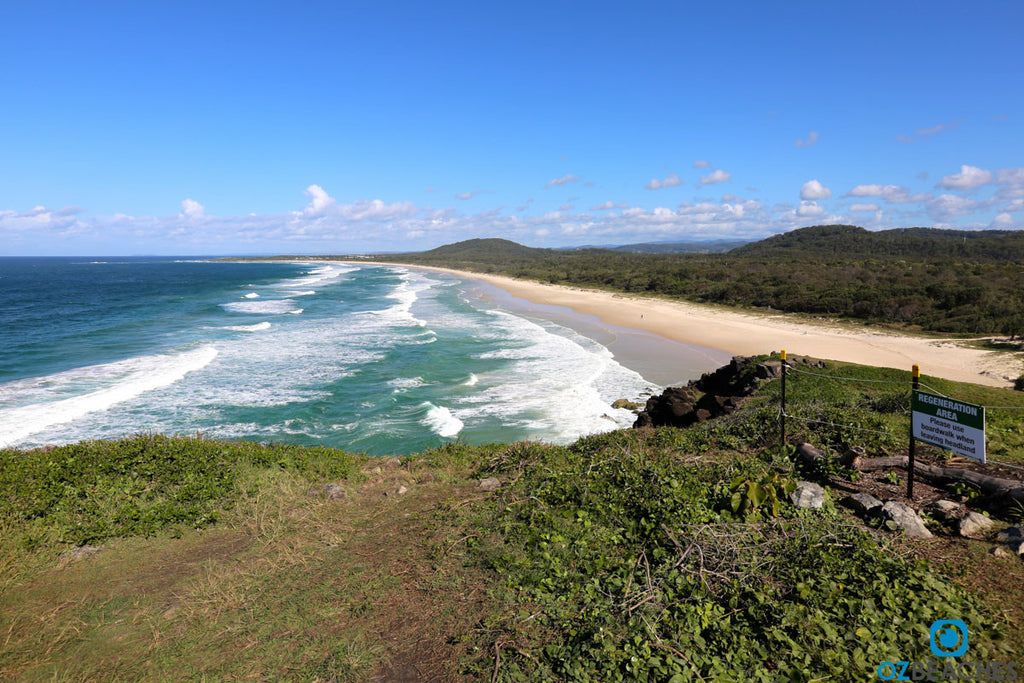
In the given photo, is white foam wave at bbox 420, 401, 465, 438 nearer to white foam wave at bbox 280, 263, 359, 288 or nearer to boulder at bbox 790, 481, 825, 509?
boulder at bbox 790, 481, 825, 509

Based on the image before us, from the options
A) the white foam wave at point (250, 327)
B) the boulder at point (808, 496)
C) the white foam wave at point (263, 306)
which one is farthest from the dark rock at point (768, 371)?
the white foam wave at point (263, 306)

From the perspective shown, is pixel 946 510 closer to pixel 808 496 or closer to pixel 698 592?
pixel 808 496

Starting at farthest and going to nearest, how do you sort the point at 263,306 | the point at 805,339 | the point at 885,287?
1. the point at 263,306
2. the point at 885,287
3. the point at 805,339

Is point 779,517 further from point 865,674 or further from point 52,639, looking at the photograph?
point 52,639

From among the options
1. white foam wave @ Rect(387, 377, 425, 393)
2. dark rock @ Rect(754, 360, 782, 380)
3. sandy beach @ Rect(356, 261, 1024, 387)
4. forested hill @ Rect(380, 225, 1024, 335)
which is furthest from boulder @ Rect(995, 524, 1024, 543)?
forested hill @ Rect(380, 225, 1024, 335)

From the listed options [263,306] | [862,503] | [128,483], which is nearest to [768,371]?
[862,503]
